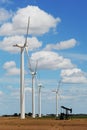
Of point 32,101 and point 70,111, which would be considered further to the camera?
point 32,101

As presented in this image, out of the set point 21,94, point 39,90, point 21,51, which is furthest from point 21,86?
point 39,90

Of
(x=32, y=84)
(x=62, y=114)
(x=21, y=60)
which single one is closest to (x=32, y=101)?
(x=32, y=84)

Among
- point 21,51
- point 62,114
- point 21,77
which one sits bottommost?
point 62,114

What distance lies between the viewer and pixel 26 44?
94.2 meters

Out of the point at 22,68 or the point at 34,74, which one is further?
the point at 34,74

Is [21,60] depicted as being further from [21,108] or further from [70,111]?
[70,111]

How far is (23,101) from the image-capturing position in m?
92.9

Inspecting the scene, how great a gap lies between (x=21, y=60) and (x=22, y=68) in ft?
7.00

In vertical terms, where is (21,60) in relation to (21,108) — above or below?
above

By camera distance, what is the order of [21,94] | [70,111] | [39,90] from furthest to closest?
[39,90] < [70,111] < [21,94]

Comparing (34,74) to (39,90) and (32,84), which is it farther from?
(39,90)

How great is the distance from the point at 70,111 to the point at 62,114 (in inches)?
85.5

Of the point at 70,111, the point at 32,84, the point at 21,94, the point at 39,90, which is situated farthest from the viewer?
the point at 39,90

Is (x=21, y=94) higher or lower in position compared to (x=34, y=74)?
lower
